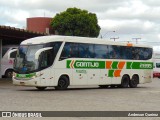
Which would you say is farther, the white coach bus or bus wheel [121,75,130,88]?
bus wheel [121,75,130,88]

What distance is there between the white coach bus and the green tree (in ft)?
126

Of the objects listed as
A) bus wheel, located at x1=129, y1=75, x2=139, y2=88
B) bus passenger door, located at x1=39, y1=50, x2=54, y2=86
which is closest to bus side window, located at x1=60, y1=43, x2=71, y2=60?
bus passenger door, located at x1=39, y1=50, x2=54, y2=86

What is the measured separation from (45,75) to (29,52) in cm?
157

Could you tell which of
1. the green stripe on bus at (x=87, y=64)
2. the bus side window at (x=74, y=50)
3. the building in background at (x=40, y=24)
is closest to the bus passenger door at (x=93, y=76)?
the green stripe on bus at (x=87, y=64)

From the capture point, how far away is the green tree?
6988 centimetres

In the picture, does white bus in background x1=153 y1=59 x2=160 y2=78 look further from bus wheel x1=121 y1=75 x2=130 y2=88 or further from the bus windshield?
the bus windshield

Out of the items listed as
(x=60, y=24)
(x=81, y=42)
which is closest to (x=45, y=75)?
(x=81, y=42)

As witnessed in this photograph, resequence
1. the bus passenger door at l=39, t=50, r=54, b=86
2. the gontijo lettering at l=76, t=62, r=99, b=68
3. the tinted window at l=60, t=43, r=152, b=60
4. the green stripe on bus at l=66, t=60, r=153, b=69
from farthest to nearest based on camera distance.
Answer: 1. the gontijo lettering at l=76, t=62, r=99, b=68
2. the green stripe on bus at l=66, t=60, r=153, b=69
3. the tinted window at l=60, t=43, r=152, b=60
4. the bus passenger door at l=39, t=50, r=54, b=86


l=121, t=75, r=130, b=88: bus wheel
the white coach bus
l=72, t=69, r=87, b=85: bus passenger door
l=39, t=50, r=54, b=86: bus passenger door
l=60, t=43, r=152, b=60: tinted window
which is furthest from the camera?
l=121, t=75, r=130, b=88: bus wheel

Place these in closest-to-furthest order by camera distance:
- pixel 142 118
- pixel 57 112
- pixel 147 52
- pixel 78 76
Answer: pixel 142 118 → pixel 57 112 → pixel 78 76 → pixel 147 52

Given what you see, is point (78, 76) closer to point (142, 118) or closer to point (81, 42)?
point (81, 42)

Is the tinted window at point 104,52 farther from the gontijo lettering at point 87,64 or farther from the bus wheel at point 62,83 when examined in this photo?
the bus wheel at point 62,83

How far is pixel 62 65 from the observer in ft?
83.3

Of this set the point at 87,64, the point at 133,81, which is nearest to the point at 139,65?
the point at 133,81
